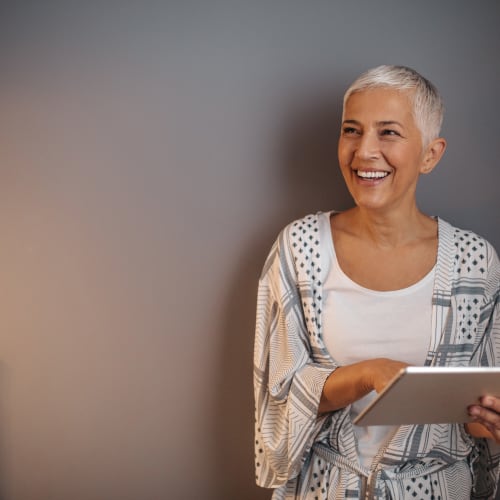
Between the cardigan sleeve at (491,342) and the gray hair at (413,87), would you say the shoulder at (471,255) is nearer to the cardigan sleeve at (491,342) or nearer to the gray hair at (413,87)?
the cardigan sleeve at (491,342)

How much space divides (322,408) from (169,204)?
613 mm

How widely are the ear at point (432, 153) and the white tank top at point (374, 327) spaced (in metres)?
0.21

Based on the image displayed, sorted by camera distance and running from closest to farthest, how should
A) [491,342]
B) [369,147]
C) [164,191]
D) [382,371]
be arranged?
[382,371] < [369,147] < [491,342] < [164,191]

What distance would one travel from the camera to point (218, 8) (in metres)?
1.57

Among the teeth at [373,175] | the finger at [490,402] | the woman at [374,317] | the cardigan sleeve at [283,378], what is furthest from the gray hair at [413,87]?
the finger at [490,402]

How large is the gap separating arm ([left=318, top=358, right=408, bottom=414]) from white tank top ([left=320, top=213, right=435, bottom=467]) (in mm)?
70

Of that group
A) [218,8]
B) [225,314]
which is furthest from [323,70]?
[225,314]

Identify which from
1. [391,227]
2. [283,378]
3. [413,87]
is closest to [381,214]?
[391,227]

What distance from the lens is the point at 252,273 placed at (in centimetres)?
165

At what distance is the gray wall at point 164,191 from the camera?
1.57 metres

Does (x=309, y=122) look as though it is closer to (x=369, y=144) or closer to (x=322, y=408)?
(x=369, y=144)

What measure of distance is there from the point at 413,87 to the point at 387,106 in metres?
0.06

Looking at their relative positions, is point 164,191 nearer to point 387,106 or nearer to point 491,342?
point 387,106

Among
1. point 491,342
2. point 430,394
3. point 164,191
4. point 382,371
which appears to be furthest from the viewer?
point 164,191
